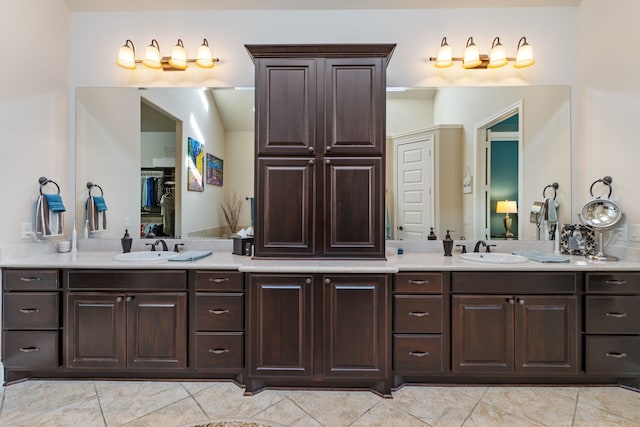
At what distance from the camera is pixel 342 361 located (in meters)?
2.08

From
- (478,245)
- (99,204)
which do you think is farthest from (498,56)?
(99,204)

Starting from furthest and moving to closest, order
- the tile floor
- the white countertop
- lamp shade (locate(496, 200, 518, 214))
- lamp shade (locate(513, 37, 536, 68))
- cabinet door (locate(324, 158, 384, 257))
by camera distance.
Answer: lamp shade (locate(496, 200, 518, 214))
lamp shade (locate(513, 37, 536, 68))
cabinet door (locate(324, 158, 384, 257))
the white countertop
the tile floor

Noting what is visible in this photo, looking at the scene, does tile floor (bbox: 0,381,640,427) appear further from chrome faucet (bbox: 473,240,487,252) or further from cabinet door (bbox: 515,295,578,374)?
chrome faucet (bbox: 473,240,487,252)

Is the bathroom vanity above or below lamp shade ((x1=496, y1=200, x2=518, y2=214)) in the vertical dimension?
below

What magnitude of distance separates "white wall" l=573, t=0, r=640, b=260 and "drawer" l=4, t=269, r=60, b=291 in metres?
3.99

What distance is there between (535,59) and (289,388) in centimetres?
325

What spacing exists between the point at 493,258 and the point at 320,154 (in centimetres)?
153

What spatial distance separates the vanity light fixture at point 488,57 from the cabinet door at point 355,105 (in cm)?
77

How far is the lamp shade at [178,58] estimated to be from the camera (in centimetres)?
268

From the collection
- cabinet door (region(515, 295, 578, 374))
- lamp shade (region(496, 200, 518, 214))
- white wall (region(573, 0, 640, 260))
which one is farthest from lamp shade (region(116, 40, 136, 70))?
white wall (region(573, 0, 640, 260))

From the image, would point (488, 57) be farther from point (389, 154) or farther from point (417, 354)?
point (417, 354)

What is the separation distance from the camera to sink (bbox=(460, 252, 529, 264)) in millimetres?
2225

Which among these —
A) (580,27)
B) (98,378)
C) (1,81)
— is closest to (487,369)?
(98,378)

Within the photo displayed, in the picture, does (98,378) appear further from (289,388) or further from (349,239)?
(349,239)
